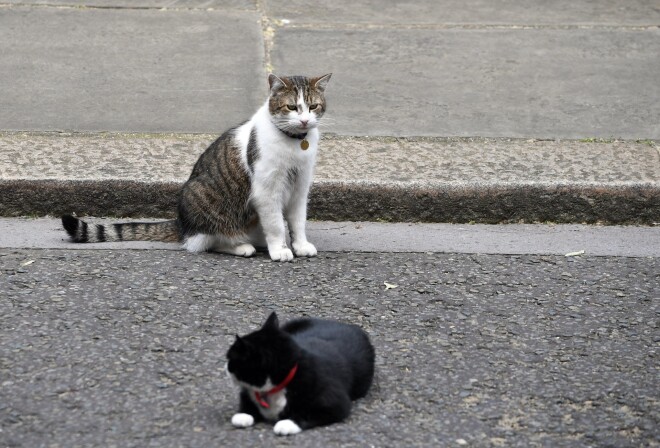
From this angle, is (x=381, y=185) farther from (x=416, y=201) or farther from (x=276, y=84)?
(x=276, y=84)

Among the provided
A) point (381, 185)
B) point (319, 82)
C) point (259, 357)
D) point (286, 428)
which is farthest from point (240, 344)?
point (381, 185)

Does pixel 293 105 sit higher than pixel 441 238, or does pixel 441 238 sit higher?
pixel 293 105

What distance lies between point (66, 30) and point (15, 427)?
4.58 metres

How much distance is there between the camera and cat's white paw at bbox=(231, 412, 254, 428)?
3.23m

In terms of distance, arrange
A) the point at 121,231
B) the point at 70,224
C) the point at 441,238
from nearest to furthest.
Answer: the point at 70,224, the point at 121,231, the point at 441,238

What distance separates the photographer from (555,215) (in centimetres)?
543

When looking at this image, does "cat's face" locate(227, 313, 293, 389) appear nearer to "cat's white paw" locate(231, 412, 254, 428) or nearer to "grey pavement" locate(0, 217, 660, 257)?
"cat's white paw" locate(231, 412, 254, 428)

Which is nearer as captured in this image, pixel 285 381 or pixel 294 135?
pixel 285 381

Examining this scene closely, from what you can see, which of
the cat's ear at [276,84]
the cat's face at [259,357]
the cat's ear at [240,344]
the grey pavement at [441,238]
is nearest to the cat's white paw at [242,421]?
the cat's face at [259,357]

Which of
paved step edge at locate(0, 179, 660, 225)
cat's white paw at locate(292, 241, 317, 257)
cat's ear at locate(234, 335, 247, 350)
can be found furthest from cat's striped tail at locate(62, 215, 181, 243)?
cat's ear at locate(234, 335, 247, 350)

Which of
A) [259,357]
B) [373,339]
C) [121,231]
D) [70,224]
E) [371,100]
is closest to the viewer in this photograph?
[259,357]

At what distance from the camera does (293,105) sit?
4891 millimetres

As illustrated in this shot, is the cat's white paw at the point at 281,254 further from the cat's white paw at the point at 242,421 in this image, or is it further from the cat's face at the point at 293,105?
the cat's white paw at the point at 242,421

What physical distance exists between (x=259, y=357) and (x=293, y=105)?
6.51 feet
